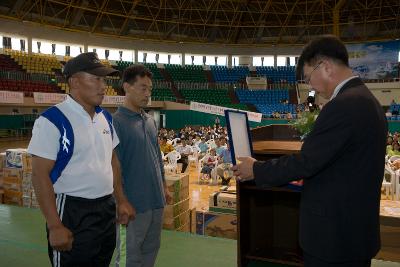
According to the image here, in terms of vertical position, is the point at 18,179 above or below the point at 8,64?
below

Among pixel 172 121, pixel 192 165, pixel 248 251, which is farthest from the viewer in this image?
pixel 172 121

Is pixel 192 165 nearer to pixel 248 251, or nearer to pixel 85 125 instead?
pixel 248 251

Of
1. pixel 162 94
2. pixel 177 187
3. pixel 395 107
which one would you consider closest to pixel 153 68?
pixel 162 94

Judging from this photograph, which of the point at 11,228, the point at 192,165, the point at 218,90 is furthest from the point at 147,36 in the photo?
the point at 11,228

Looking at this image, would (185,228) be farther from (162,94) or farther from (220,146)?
(162,94)

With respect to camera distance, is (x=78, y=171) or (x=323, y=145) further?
(x=78, y=171)

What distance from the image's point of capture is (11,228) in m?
5.08

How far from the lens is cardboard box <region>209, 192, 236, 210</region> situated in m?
5.01

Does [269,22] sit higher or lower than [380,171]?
higher

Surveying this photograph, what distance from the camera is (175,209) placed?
18.0ft

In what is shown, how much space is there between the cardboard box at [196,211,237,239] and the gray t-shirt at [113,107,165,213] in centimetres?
223

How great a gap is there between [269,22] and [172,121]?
41.5ft

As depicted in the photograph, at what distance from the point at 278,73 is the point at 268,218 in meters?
32.0

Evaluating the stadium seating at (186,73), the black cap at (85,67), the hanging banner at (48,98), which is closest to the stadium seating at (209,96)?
the stadium seating at (186,73)
